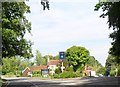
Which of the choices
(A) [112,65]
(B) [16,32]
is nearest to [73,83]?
(B) [16,32]

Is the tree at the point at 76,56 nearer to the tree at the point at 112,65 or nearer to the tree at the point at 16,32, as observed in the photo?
the tree at the point at 112,65

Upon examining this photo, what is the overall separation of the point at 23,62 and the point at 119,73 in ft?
322

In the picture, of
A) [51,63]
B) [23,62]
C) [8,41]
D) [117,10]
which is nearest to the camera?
[117,10]

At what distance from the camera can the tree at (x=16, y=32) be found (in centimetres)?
3672

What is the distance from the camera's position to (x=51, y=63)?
404 ft

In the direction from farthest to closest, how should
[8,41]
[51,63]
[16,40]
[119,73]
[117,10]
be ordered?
1. [51,63]
2. [119,73]
3. [16,40]
4. [8,41]
5. [117,10]

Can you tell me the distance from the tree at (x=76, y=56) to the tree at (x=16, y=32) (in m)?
53.7

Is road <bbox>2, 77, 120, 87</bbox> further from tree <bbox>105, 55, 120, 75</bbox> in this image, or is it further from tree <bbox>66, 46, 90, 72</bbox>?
tree <bbox>66, 46, 90, 72</bbox>

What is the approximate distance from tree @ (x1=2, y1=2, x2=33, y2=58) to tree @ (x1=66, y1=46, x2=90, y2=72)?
53.7 metres

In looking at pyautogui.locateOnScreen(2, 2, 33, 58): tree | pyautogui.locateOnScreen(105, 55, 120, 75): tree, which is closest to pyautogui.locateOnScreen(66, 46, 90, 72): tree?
pyautogui.locateOnScreen(105, 55, 120, 75): tree

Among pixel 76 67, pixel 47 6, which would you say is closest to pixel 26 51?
pixel 47 6

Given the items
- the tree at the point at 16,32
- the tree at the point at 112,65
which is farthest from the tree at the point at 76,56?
the tree at the point at 16,32

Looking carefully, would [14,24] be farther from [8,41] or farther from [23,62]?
[23,62]

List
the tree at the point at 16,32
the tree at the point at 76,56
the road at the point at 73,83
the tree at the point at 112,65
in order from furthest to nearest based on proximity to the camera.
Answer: the tree at the point at 76,56
the tree at the point at 112,65
the tree at the point at 16,32
the road at the point at 73,83
